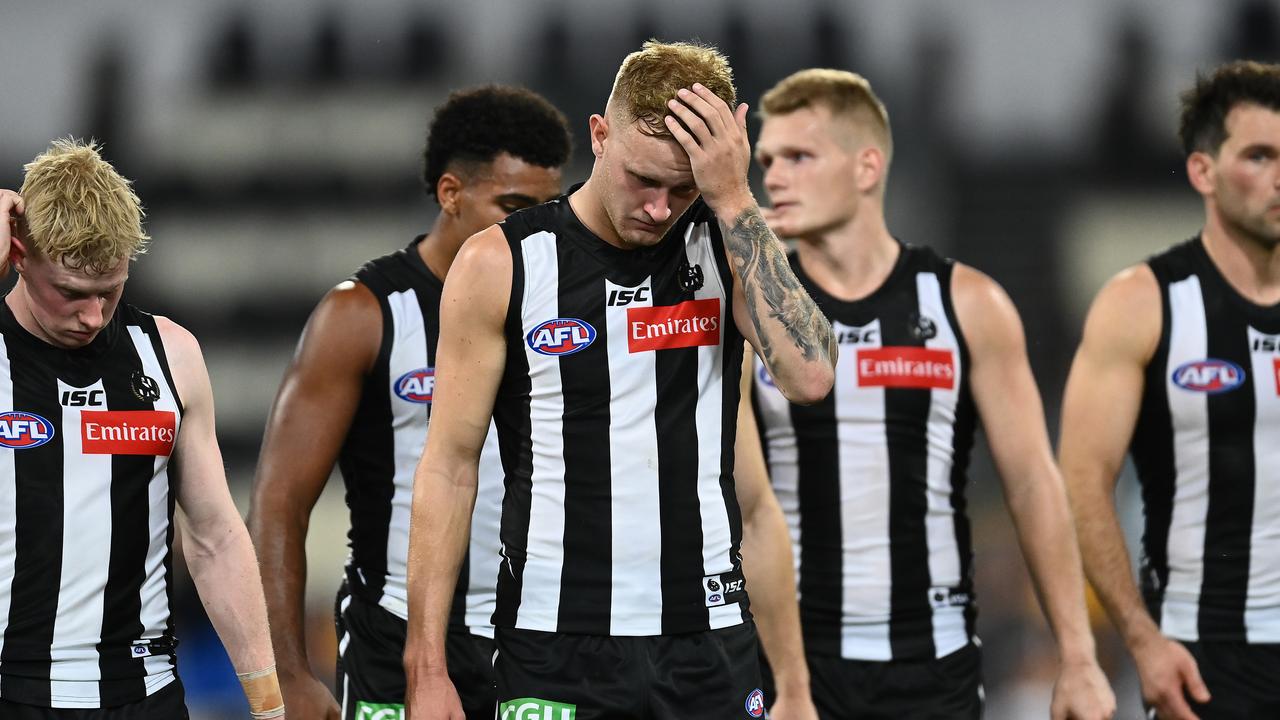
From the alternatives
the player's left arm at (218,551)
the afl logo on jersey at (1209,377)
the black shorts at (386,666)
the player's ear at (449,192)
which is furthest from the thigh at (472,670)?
the afl logo on jersey at (1209,377)

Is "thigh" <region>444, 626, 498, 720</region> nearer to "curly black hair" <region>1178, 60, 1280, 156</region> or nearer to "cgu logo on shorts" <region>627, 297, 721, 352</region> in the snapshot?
"cgu logo on shorts" <region>627, 297, 721, 352</region>

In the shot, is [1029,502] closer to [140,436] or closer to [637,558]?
[637,558]

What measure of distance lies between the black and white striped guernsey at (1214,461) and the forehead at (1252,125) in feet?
1.36

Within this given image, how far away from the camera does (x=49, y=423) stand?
3.03 meters

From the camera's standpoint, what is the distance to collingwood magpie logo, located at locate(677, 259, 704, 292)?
2975 mm

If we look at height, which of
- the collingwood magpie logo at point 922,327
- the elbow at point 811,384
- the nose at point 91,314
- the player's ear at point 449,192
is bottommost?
the elbow at point 811,384

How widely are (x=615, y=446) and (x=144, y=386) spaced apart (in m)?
0.95

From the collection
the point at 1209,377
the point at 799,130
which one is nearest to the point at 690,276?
the point at 799,130

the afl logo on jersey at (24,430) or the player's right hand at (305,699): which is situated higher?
the afl logo on jersey at (24,430)

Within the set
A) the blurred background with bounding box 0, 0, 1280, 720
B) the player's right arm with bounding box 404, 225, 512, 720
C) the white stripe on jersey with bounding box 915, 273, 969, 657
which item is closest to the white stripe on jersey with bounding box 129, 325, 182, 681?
the player's right arm with bounding box 404, 225, 512, 720

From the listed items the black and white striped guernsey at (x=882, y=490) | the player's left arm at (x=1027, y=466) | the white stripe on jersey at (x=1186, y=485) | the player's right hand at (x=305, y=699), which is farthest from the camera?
the white stripe on jersey at (x=1186, y=485)

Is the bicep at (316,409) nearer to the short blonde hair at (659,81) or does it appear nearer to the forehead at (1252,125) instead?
Answer: the short blonde hair at (659,81)

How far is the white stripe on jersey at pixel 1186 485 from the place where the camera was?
4.15 meters

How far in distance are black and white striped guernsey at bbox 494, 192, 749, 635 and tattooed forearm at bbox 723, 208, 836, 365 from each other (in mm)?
149
